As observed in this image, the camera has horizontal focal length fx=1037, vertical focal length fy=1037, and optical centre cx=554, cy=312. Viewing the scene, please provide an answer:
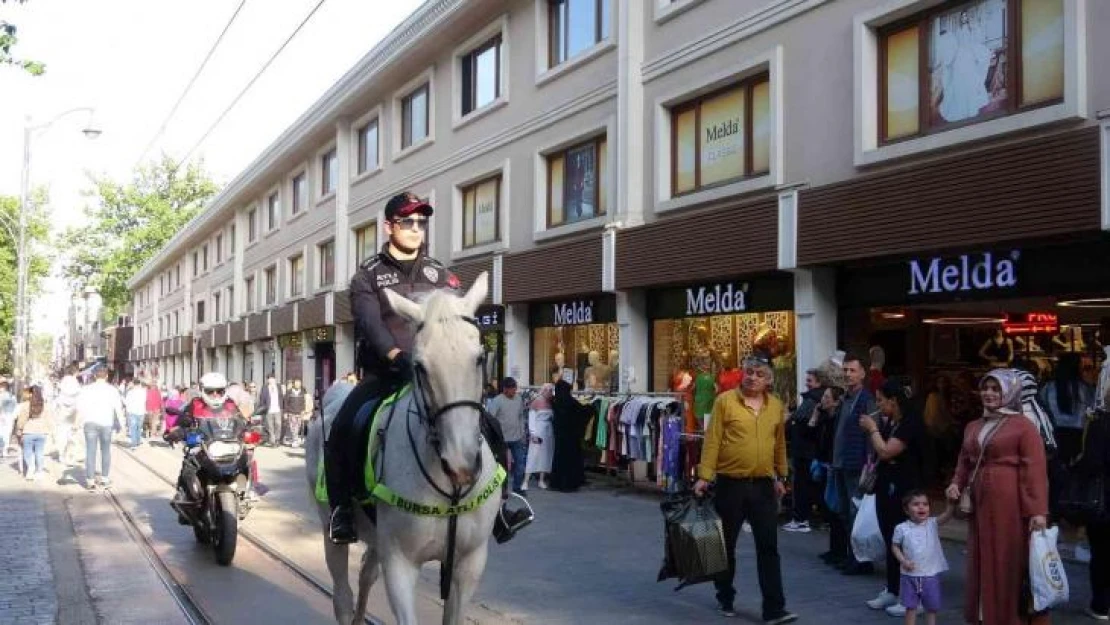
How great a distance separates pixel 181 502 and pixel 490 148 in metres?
11.2

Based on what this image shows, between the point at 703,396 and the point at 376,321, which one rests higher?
the point at 376,321

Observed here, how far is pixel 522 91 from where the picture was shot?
19438 mm

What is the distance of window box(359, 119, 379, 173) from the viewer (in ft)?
89.0

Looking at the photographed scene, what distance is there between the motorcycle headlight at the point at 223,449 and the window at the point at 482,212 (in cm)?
1045

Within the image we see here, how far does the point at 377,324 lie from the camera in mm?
5242

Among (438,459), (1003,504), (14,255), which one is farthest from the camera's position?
(14,255)

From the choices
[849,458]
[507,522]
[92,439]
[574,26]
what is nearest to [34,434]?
[92,439]

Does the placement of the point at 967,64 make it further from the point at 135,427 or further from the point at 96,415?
the point at 135,427

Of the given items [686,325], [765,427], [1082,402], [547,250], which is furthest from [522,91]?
[765,427]

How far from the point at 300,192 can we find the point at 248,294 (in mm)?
8518

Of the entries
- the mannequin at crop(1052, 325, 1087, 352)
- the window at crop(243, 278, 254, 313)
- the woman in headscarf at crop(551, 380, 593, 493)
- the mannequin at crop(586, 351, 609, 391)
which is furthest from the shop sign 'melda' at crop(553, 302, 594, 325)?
the window at crop(243, 278, 254, 313)

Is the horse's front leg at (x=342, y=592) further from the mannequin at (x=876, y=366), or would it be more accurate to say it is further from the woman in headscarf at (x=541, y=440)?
the woman in headscarf at (x=541, y=440)

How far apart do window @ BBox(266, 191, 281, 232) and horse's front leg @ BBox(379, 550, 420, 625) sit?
107 feet

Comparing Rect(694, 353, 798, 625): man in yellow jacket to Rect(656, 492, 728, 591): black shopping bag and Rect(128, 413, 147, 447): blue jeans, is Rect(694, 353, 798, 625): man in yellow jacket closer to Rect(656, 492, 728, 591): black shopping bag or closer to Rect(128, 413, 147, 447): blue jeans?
Rect(656, 492, 728, 591): black shopping bag
